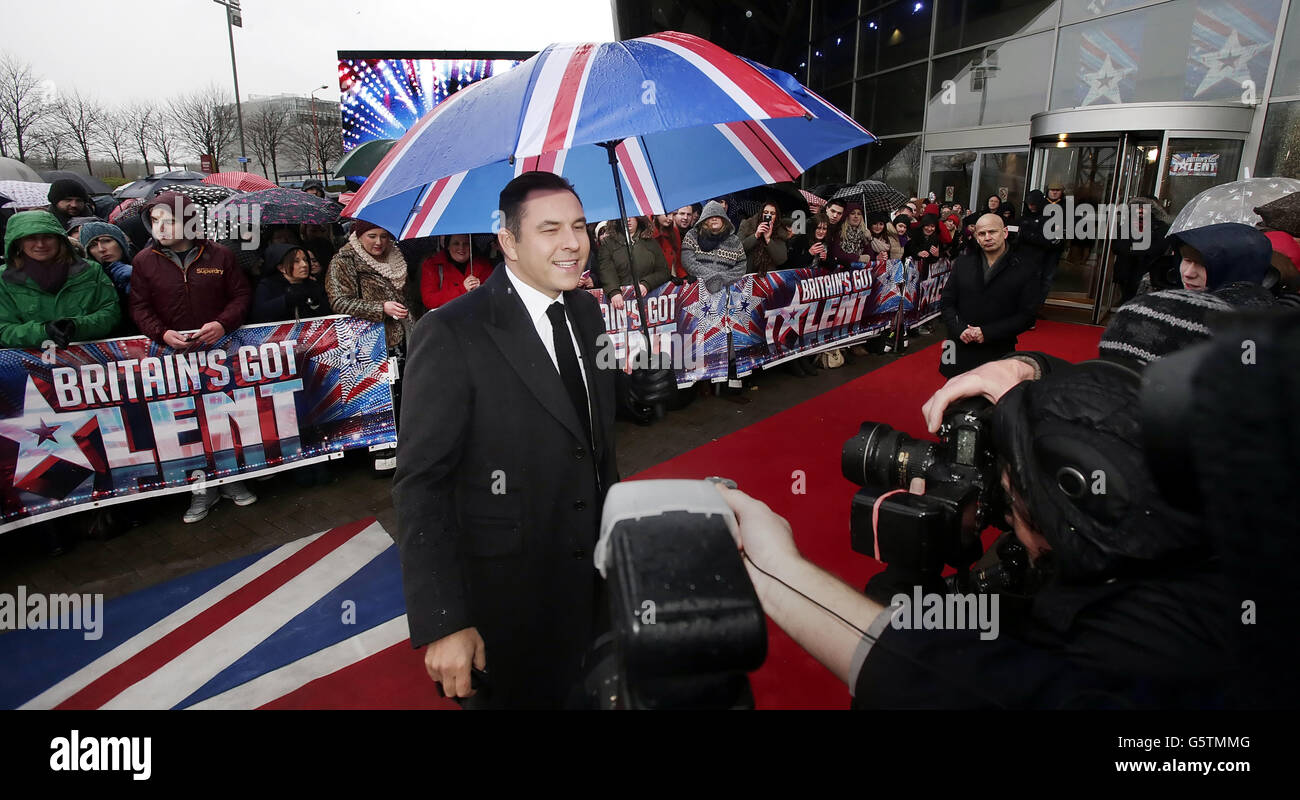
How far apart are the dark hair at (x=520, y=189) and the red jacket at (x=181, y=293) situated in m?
3.70

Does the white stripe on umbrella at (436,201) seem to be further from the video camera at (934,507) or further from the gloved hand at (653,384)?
the video camera at (934,507)

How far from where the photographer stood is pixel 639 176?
304cm

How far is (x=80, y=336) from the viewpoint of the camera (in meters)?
4.16

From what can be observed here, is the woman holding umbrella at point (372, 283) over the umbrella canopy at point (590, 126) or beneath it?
beneath

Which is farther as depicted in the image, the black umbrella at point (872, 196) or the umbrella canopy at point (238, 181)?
the umbrella canopy at point (238, 181)

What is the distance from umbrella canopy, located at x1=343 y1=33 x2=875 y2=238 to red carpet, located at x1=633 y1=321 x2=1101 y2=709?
66.9 inches

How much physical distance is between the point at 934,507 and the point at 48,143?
34.6 metres

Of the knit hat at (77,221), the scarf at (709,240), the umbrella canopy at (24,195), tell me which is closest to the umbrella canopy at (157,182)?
the umbrella canopy at (24,195)

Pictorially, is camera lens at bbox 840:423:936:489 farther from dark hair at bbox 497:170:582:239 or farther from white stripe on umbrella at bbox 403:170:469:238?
white stripe on umbrella at bbox 403:170:469:238

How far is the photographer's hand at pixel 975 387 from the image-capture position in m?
1.62

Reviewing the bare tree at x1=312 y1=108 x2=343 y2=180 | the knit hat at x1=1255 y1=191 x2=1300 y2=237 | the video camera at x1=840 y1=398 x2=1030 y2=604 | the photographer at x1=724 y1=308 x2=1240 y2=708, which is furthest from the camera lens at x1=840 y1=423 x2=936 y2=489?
the bare tree at x1=312 y1=108 x2=343 y2=180

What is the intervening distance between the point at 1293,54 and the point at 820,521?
11.3 metres
